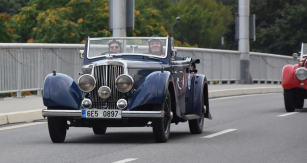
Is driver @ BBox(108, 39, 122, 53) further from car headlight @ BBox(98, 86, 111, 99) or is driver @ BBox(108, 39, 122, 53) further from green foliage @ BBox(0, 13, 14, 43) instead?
green foliage @ BBox(0, 13, 14, 43)

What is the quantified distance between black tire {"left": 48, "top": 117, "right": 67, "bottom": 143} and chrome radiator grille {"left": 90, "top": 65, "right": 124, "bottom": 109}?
1.81ft

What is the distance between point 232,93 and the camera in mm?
28594

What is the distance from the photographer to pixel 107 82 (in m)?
11.2

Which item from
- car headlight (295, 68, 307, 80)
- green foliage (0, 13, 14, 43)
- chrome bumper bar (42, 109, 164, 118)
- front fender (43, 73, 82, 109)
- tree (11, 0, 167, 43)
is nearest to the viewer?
chrome bumper bar (42, 109, 164, 118)

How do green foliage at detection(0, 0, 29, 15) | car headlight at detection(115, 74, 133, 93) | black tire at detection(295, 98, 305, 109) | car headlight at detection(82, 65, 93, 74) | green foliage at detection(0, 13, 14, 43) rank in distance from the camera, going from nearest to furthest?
car headlight at detection(115, 74, 133, 93), car headlight at detection(82, 65, 93, 74), black tire at detection(295, 98, 305, 109), green foliage at detection(0, 13, 14, 43), green foliage at detection(0, 0, 29, 15)

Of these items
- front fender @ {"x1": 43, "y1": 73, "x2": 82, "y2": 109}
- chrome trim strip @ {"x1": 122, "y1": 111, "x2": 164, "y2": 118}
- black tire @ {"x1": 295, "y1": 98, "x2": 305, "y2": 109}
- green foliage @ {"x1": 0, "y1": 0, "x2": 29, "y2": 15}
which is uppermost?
green foliage @ {"x1": 0, "y1": 0, "x2": 29, "y2": 15}

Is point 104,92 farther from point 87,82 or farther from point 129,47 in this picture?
point 129,47

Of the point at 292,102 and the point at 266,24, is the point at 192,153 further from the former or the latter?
the point at 266,24

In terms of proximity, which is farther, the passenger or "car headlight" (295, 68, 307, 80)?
"car headlight" (295, 68, 307, 80)

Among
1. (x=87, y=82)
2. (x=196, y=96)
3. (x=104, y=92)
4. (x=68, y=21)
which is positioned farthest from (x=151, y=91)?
(x=68, y=21)

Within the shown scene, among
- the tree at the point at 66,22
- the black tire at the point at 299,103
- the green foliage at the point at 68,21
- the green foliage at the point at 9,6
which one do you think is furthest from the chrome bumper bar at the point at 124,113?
the green foliage at the point at 9,6

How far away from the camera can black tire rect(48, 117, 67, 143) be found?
440 inches

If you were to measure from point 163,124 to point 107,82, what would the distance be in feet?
3.22

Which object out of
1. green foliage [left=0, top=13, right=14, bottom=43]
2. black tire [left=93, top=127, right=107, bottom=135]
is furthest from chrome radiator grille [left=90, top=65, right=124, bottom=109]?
green foliage [left=0, top=13, right=14, bottom=43]
